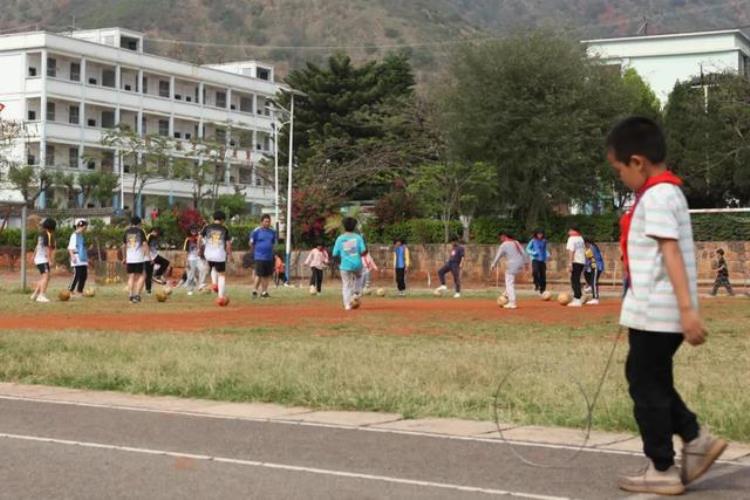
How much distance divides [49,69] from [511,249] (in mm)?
67444

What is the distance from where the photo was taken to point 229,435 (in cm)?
916

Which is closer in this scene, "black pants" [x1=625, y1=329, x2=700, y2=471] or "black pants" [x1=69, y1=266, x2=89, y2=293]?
"black pants" [x1=625, y1=329, x2=700, y2=471]

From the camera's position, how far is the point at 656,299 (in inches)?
261

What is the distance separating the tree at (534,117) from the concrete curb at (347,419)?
125 ft

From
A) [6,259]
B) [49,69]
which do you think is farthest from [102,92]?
[6,259]

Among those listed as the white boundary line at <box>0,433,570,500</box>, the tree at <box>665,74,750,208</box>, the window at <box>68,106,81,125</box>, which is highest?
the window at <box>68,106,81,125</box>

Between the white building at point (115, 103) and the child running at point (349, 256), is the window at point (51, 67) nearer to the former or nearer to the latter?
the white building at point (115, 103)

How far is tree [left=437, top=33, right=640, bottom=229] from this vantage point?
48.7m

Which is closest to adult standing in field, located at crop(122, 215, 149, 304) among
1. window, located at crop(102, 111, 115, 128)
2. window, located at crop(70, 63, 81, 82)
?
window, located at crop(70, 63, 81, 82)

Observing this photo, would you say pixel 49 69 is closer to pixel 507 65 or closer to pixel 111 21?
pixel 507 65

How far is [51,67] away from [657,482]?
280 feet

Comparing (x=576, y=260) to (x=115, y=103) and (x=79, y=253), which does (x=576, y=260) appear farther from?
(x=115, y=103)

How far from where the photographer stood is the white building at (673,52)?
3312 inches

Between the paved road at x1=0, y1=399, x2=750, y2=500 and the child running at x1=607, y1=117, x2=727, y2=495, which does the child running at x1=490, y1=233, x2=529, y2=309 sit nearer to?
the paved road at x1=0, y1=399, x2=750, y2=500
